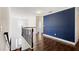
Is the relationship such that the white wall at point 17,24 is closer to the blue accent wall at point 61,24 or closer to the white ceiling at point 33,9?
the white ceiling at point 33,9

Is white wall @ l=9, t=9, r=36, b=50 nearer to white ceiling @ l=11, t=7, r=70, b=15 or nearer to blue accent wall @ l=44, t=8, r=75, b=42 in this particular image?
white ceiling @ l=11, t=7, r=70, b=15

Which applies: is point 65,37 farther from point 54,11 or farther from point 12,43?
point 12,43

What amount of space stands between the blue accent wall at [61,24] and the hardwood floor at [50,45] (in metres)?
0.10

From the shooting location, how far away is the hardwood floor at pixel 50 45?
134 centimetres

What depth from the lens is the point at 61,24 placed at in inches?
55.8

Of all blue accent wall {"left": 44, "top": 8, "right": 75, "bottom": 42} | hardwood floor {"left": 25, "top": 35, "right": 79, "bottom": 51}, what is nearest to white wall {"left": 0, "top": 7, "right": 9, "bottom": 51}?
hardwood floor {"left": 25, "top": 35, "right": 79, "bottom": 51}

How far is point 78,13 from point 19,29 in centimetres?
89

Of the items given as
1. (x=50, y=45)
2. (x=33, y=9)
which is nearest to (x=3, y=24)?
(x=33, y=9)

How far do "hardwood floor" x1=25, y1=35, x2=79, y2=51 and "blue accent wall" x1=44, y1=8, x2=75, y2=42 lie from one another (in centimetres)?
10

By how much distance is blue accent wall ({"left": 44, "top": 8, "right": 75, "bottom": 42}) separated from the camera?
1349 mm

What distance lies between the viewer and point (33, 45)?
1.43 metres

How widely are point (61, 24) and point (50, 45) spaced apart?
14.0 inches

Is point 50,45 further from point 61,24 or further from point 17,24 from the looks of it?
point 17,24
